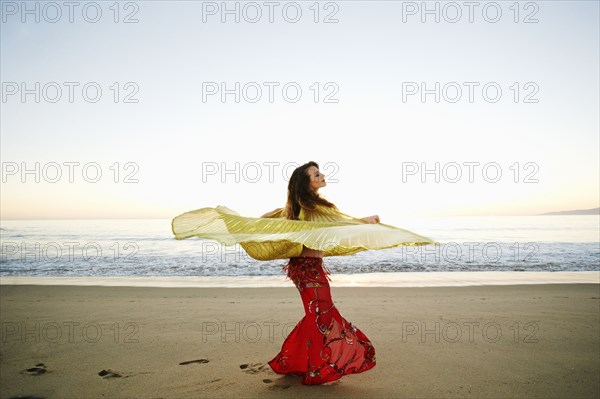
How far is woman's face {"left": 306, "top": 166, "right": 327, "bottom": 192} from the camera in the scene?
4227mm

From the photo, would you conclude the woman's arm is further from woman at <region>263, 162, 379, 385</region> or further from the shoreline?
the shoreline

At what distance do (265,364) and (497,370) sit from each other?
2.52 m

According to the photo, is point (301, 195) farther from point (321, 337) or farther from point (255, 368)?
point (255, 368)

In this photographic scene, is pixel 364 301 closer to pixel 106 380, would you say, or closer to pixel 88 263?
pixel 106 380

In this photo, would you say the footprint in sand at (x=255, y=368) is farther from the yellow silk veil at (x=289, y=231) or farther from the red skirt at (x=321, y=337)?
the yellow silk veil at (x=289, y=231)

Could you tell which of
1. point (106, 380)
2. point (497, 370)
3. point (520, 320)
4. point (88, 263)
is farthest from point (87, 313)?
point (88, 263)

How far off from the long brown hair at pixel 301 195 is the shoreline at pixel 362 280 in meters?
8.17

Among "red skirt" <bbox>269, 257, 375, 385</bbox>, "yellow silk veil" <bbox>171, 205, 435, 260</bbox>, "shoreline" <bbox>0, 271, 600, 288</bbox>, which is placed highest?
"yellow silk veil" <bbox>171, 205, 435, 260</bbox>

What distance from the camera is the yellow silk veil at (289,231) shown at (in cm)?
343

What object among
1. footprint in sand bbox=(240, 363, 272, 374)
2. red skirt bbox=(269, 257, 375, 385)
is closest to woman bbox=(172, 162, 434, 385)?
red skirt bbox=(269, 257, 375, 385)

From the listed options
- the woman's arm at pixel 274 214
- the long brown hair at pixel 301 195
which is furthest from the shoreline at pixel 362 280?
the long brown hair at pixel 301 195

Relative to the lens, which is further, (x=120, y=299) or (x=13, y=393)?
(x=120, y=299)

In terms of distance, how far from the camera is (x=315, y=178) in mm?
4223

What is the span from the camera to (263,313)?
7.92 metres
